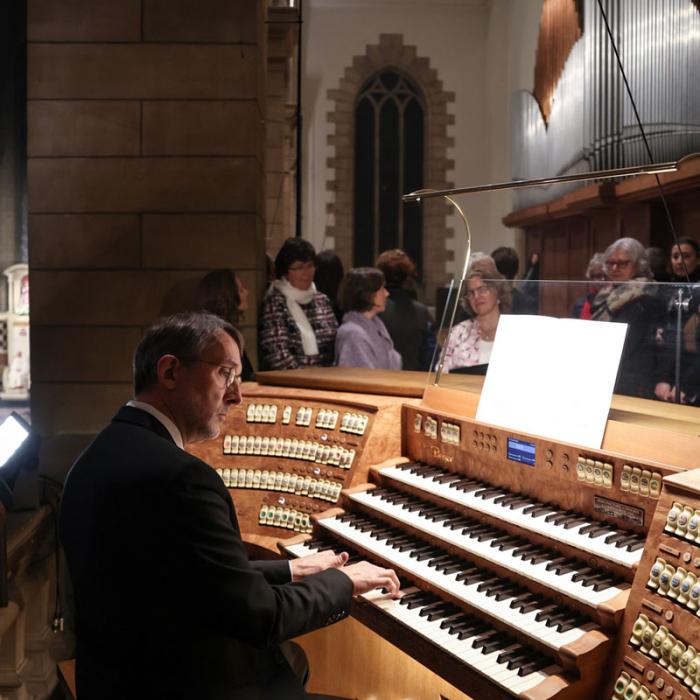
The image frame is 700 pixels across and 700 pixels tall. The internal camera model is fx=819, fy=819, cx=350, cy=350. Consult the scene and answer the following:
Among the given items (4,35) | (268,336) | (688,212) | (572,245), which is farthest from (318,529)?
(572,245)

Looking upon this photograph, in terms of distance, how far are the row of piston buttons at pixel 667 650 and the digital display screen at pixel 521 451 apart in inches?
28.4

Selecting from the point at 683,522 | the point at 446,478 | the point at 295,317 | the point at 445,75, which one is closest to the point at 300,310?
the point at 295,317

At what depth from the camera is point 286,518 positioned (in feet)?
9.96

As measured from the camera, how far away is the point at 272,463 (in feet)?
10.3

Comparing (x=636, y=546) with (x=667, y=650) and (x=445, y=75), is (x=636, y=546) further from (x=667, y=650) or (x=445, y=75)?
(x=445, y=75)

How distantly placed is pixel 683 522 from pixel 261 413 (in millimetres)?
1870

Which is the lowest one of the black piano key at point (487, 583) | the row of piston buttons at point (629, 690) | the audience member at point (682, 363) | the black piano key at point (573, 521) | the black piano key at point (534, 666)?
the black piano key at point (534, 666)

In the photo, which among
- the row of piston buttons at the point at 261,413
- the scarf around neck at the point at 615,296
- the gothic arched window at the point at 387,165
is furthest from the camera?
the gothic arched window at the point at 387,165

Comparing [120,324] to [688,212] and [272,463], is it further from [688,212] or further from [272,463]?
[688,212]

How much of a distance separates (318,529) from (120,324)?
2.38m

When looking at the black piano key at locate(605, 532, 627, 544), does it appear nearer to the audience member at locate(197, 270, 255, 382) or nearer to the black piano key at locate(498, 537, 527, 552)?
the black piano key at locate(498, 537, 527, 552)

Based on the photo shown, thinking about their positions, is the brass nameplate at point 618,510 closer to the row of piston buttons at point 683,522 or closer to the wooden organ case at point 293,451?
the row of piston buttons at point 683,522

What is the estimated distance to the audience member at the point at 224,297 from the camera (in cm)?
421

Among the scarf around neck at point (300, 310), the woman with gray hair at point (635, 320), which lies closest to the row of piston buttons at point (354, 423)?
the woman with gray hair at point (635, 320)
